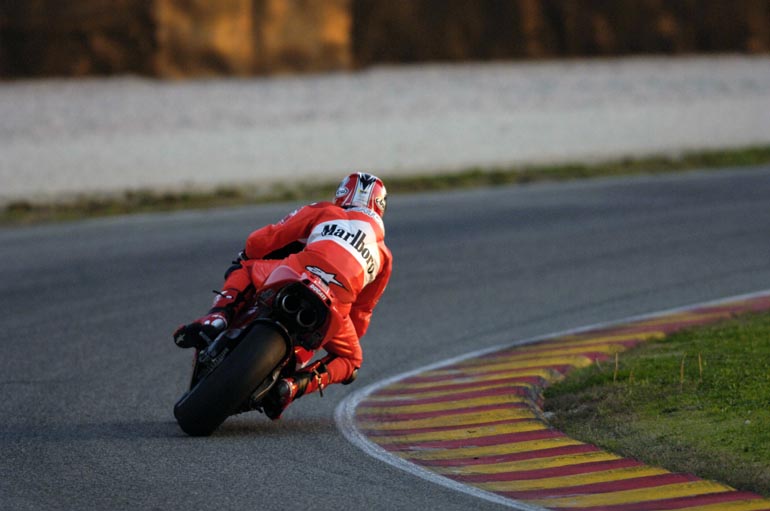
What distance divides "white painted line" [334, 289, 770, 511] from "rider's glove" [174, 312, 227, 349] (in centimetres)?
92

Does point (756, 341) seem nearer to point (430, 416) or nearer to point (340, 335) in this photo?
point (430, 416)

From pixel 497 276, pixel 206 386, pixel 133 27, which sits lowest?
pixel 497 276

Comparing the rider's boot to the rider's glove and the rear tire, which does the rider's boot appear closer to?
the rear tire

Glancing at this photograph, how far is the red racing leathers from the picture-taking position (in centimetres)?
707

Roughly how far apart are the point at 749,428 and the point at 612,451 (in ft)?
2.32

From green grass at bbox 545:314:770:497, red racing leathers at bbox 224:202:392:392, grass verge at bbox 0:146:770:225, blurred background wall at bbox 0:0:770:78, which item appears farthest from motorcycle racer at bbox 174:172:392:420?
blurred background wall at bbox 0:0:770:78

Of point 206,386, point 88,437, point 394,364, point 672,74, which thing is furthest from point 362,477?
point 672,74

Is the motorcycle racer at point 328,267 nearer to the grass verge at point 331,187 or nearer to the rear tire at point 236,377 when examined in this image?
the rear tire at point 236,377

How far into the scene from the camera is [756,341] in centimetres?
868

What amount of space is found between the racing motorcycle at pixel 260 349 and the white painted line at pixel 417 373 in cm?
58

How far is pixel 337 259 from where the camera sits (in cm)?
705

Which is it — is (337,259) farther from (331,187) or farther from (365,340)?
(331,187)

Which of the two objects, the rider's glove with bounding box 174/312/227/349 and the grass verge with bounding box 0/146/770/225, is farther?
the grass verge with bounding box 0/146/770/225

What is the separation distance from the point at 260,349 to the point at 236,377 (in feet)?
0.61
